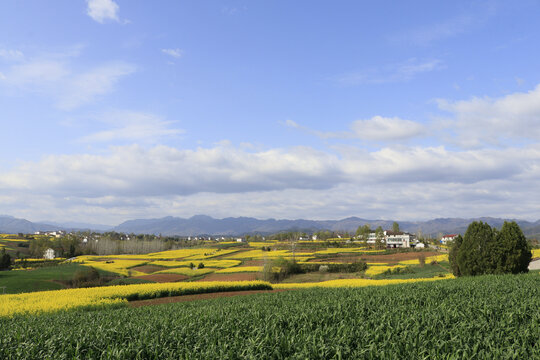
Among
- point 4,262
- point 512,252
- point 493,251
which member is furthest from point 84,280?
point 512,252

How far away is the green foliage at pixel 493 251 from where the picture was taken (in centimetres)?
2866

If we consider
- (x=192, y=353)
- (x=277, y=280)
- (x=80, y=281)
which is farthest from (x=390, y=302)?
(x=80, y=281)

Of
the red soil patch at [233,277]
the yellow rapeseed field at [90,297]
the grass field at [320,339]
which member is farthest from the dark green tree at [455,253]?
the red soil patch at [233,277]

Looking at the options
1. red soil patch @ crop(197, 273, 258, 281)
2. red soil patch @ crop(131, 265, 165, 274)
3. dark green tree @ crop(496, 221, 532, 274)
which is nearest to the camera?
dark green tree @ crop(496, 221, 532, 274)

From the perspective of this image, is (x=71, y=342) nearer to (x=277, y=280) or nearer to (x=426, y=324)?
(x=426, y=324)

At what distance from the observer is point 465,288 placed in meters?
15.8

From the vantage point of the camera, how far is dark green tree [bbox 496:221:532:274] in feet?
93.6

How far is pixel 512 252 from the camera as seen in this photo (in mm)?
28781

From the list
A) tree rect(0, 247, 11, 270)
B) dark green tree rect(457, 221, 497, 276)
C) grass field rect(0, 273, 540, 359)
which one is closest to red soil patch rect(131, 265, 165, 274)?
tree rect(0, 247, 11, 270)

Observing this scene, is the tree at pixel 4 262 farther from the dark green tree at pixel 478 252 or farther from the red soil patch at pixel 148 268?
the dark green tree at pixel 478 252

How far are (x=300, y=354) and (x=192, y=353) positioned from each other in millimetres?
2191

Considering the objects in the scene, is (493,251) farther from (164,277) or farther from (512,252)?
(164,277)

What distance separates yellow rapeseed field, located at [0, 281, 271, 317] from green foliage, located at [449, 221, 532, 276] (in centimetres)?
1940

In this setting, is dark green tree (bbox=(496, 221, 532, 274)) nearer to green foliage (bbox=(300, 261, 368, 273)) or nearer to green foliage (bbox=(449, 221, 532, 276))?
green foliage (bbox=(449, 221, 532, 276))
